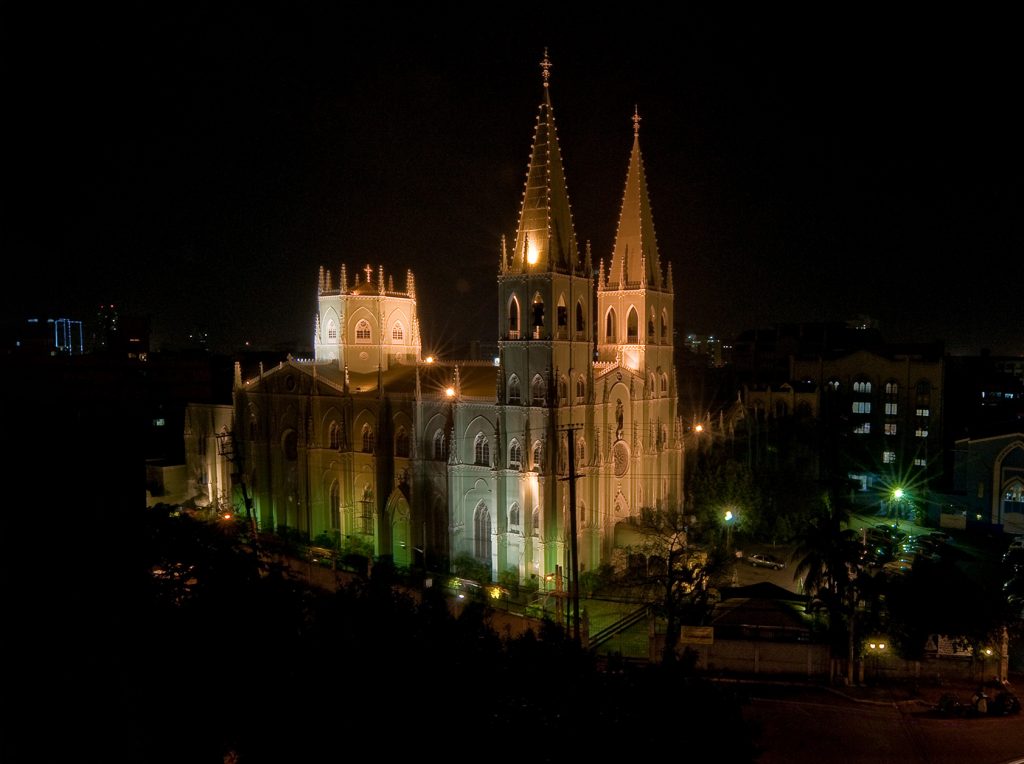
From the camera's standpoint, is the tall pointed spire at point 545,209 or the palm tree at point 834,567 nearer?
the palm tree at point 834,567

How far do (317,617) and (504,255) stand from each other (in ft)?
81.4

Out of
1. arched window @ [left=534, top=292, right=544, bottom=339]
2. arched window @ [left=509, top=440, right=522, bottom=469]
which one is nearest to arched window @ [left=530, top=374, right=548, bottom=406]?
arched window @ [left=534, top=292, right=544, bottom=339]

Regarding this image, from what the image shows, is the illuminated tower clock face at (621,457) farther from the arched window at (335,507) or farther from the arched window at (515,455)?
the arched window at (335,507)

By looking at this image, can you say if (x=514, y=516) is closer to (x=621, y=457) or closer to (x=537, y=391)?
(x=537, y=391)

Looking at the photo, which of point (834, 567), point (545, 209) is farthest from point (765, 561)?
point (545, 209)

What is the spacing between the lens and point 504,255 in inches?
1512

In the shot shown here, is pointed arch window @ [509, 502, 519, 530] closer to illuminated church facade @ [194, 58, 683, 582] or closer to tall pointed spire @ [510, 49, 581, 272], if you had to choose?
illuminated church facade @ [194, 58, 683, 582]

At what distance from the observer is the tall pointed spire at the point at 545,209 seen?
1464 inches

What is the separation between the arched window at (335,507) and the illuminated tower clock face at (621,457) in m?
17.9

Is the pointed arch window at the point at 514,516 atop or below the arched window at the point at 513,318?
below

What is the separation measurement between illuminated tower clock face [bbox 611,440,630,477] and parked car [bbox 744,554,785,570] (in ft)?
Answer: 29.4

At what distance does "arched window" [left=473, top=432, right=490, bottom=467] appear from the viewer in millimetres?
39188

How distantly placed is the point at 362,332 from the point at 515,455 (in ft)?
56.5

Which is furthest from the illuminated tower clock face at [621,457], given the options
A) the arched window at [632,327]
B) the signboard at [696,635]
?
the signboard at [696,635]
